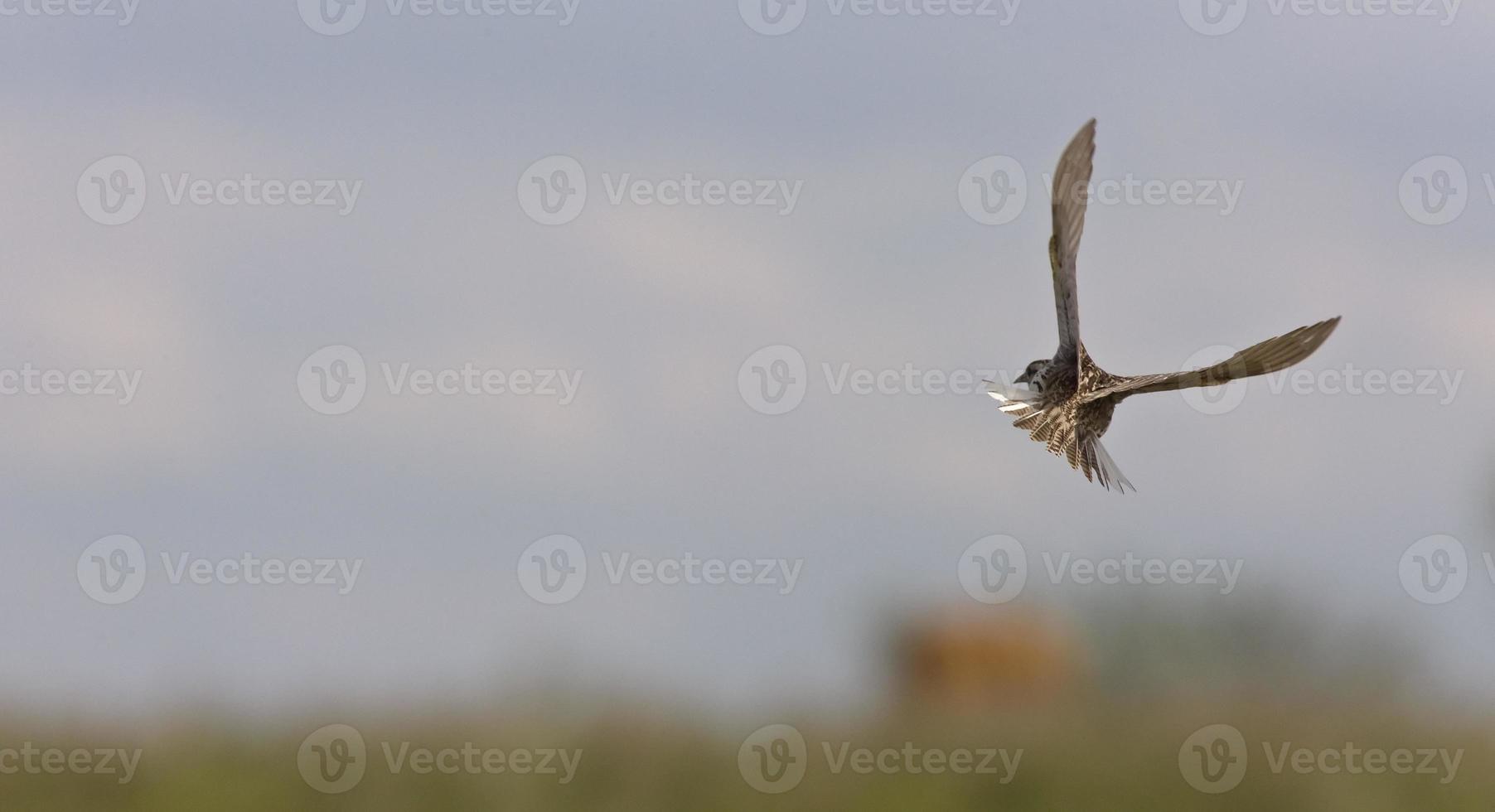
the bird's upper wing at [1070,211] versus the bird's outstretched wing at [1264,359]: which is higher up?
the bird's upper wing at [1070,211]

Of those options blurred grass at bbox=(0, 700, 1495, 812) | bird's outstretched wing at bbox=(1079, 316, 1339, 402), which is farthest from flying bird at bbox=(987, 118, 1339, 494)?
blurred grass at bbox=(0, 700, 1495, 812)

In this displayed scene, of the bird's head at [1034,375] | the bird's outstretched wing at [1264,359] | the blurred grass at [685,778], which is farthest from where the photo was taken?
the blurred grass at [685,778]

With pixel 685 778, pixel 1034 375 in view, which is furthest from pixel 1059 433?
pixel 685 778

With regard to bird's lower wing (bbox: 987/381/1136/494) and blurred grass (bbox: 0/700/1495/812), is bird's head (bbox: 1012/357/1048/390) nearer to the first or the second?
bird's lower wing (bbox: 987/381/1136/494)

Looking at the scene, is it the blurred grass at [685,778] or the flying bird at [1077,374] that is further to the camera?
the blurred grass at [685,778]

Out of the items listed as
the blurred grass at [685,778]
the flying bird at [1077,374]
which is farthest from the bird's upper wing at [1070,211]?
the blurred grass at [685,778]

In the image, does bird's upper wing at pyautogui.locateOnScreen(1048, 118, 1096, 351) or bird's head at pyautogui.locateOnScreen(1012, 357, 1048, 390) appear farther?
bird's head at pyautogui.locateOnScreen(1012, 357, 1048, 390)

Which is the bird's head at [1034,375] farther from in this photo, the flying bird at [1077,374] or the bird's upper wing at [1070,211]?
the bird's upper wing at [1070,211]

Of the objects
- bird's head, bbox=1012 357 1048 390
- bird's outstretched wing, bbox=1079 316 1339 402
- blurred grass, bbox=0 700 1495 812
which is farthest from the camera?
blurred grass, bbox=0 700 1495 812

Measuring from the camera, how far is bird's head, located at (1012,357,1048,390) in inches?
203

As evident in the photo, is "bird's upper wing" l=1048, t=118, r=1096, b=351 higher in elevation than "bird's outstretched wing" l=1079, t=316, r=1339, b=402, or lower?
higher

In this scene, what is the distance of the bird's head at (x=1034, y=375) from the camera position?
515 cm

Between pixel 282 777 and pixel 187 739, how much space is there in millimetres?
852

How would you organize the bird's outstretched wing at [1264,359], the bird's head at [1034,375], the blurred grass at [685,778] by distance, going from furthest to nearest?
the blurred grass at [685,778]
the bird's head at [1034,375]
the bird's outstretched wing at [1264,359]
